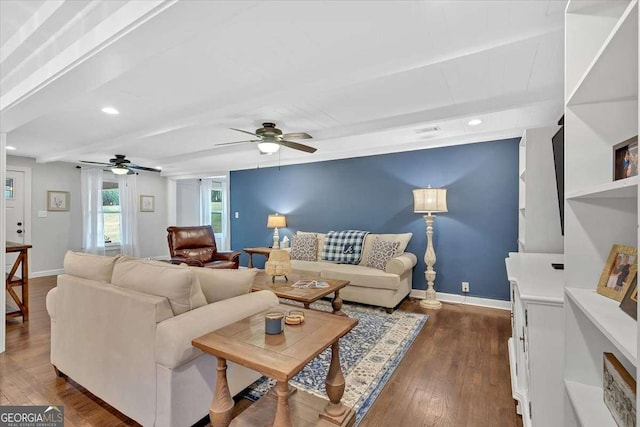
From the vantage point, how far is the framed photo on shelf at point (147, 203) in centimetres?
721

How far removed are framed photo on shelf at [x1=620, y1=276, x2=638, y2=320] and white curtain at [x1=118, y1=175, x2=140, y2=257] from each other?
25.7 ft

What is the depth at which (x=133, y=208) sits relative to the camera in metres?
6.86

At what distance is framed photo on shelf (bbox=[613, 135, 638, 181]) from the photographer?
0.90 metres

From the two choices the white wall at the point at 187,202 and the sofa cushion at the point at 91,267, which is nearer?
the sofa cushion at the point at 91,267

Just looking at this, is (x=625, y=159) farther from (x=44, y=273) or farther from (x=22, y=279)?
(x=44, y=273)


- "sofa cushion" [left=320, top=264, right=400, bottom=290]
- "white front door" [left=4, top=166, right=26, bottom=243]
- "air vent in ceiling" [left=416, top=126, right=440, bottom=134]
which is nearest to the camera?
"air vent in ceiling" [left=416, top=126, right=440, bottom=134]

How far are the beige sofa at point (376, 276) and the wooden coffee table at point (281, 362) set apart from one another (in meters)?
1.97

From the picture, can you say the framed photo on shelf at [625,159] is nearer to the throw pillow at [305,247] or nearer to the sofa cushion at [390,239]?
the sofa cushion at [390,239]

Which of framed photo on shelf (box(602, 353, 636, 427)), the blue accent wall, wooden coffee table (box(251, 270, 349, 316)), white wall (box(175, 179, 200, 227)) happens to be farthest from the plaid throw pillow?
white wall (box(175, 179, 200, 227))

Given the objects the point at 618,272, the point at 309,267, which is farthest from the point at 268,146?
the point at 618,272

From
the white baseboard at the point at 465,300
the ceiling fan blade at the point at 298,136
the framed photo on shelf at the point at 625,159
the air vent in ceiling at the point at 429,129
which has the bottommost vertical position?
the white baseboard at the point at 465,300

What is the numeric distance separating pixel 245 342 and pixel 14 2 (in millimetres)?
2065

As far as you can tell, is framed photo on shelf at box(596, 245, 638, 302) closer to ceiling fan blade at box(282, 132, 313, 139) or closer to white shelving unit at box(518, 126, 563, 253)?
white shelving unit at box(518, 126, 563, 253)

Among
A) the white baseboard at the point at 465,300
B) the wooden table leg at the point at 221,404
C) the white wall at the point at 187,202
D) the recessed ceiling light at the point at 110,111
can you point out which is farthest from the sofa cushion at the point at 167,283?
the white wall at the point at 187,202
